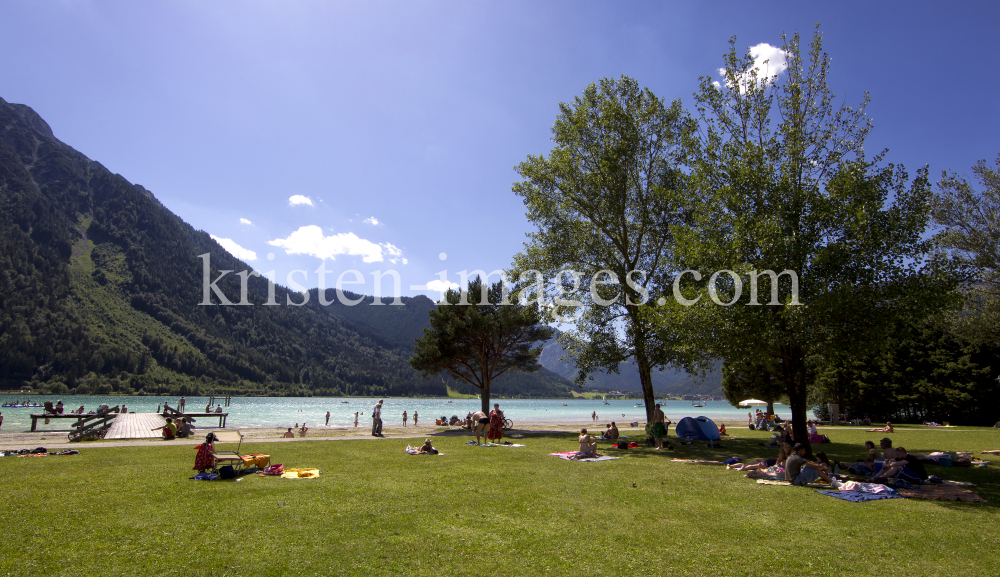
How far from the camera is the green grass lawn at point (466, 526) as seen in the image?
5.77 meters

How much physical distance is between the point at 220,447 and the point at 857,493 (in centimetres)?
2064

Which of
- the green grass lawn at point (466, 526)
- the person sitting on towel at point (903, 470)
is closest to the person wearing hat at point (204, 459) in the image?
the green grass lawn at point (466, 526)

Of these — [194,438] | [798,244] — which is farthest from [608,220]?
Result: [194,438]

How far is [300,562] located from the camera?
572cm

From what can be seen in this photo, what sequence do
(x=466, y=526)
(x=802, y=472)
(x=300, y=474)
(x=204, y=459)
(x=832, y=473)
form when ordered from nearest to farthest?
(x=466, y=526) < (x=802, y=472) < (x=300, y=474) < (x=204, y=459) < (x=832, y=473)

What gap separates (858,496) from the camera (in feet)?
32.3

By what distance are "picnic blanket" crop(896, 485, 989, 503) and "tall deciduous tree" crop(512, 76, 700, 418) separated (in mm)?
12185

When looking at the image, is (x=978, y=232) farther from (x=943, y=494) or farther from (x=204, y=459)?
(x=204, y=459)

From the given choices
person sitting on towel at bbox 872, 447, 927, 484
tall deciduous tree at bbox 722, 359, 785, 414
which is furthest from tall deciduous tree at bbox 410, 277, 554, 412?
person sitting on towel at bbox 872, 447, 927, 484

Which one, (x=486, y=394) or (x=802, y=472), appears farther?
(x=486, y=394)

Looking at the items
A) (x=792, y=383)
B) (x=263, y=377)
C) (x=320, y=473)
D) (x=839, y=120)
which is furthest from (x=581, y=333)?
(x=263, y=377)

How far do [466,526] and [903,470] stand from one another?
10.8m

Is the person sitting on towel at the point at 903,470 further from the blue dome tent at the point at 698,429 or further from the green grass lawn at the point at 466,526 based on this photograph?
the blue dome tent at the point at 698,429

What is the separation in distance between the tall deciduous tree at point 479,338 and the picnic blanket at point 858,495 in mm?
22971
